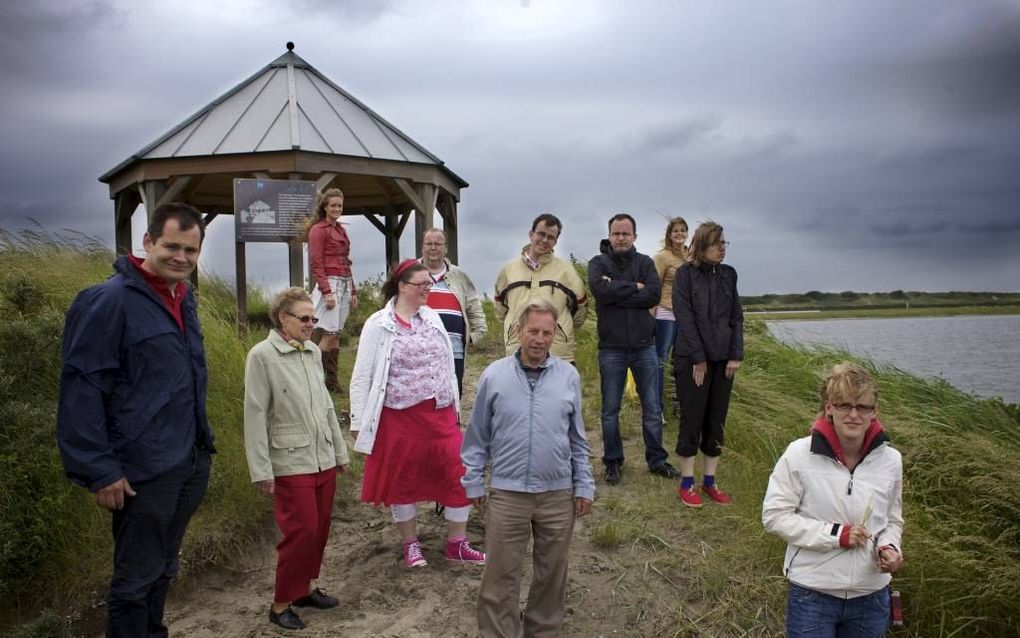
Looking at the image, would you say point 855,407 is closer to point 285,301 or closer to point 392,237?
point 285,301

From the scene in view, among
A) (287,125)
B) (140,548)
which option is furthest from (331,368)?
(140,548)

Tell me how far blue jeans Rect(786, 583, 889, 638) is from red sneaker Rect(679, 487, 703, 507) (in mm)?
2313

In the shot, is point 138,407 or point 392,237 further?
point 392,237

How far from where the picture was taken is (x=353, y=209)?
1527 centimetres

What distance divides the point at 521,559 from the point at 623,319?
2.39 metres

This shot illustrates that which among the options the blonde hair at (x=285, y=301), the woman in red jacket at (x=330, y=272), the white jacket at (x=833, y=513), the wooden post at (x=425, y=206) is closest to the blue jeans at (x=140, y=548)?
the blonde hair at (x=285, y=301)

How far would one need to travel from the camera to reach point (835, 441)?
114 inches

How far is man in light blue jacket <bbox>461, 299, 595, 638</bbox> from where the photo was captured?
11.3 feet

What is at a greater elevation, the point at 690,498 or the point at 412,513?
the point at 412,513

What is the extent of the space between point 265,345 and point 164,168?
792 centimetres

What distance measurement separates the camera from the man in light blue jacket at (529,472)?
3430 millimetres

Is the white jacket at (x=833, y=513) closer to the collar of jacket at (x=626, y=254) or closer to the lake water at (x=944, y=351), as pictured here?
the collar of jacket at (x=626, y=254)

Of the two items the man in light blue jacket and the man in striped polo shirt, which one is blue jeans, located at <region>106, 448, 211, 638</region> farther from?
the man in striped polo shirt

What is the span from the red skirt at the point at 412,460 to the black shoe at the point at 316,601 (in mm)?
→ 559
